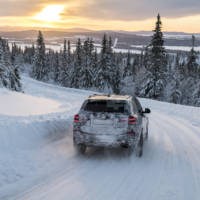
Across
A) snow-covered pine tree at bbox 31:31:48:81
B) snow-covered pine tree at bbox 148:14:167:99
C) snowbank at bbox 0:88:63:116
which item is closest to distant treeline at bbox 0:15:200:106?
snow-covered pine tree at bbox 148:14:167:99

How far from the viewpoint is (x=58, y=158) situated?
679 centimetres

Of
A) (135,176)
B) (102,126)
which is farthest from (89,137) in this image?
(135,176)

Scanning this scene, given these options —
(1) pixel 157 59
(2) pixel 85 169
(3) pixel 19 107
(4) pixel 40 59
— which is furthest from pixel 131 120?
(4) pixel 40 59

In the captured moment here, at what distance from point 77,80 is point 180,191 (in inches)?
2265

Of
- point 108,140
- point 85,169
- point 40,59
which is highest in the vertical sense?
point 40,59

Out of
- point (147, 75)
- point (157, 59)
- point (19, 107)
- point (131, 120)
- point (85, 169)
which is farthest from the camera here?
point (147, 75)

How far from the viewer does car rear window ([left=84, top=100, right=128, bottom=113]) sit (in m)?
6.96

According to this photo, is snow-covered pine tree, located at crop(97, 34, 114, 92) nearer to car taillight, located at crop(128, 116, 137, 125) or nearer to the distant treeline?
the distant treeline

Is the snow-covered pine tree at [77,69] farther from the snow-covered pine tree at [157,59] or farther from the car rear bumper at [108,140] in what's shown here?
the car rear bumper at [108,140]

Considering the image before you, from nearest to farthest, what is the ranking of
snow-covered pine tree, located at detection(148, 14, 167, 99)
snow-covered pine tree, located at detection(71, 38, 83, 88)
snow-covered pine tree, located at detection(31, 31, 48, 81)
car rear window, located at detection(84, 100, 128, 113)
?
1. car rear window, located at detection(84, 100, 128, 113)
2. snow-covered pine tree, located at detection(148, 14, 167, 99)
3. snow-covered pine tree, located at detection(71, 38, 83, 88)
4. snow-covered pine tree, located at detection(31, 31, 48, 81)

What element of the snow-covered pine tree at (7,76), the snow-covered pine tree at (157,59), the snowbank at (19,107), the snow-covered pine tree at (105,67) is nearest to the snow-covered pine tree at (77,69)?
the snow-covered pine tree at (105,67)

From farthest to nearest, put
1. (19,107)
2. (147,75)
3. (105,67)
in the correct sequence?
(105,67) → (147,75) → (19,107)

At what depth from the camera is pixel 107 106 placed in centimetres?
Answer: 712

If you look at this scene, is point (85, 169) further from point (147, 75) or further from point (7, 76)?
point (147, 75)
